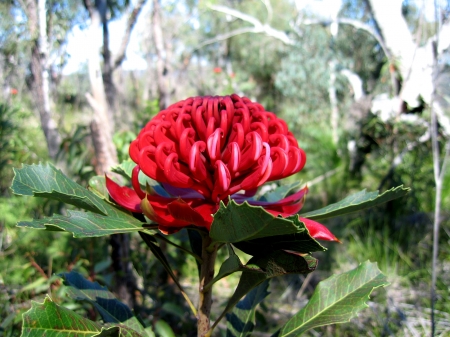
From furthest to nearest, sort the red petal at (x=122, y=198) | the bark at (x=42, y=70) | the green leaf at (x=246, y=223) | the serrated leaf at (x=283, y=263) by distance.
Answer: the bark at (x=42, y=70)
the red petal at (x=122, y=198)
the serrated leaf at (x=283, y=263)
the green leaf at (x=246, y=223)

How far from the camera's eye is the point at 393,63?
363 centimetres

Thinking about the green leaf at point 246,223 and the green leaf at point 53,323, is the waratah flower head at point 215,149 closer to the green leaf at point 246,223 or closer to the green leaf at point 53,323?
the green leaf at point 246,223

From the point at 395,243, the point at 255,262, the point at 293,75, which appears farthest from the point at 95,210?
the point at 293,75

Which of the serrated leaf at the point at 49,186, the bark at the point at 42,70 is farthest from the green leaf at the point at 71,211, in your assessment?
the bark at the point at 42,70

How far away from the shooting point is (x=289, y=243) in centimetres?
71

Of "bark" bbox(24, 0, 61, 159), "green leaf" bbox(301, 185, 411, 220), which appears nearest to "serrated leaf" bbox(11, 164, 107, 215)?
"green leaf" bbox(301, 185, 411, 220)

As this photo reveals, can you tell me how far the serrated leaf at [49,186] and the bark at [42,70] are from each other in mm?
1784

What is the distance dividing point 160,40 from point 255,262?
116 inches

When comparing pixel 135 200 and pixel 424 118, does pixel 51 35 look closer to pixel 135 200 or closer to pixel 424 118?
pixel 135 200

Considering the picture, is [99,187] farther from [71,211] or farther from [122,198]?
[71,211]

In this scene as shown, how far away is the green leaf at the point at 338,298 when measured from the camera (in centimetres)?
87

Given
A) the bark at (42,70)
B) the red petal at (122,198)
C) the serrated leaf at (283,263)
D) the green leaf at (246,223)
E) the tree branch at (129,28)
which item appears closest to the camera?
the green leaf at (246,223)

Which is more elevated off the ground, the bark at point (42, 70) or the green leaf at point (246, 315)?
the bark at point (42, 70)

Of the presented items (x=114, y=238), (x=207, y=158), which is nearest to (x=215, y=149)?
(x=207, y=158)
